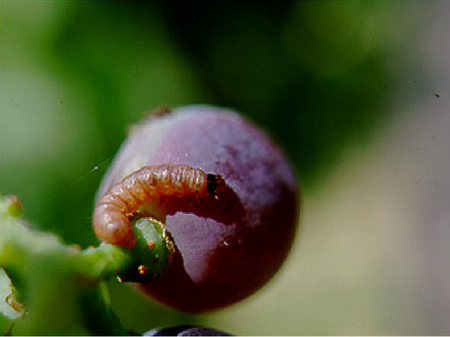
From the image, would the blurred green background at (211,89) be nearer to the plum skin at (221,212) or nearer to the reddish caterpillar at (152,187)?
A: the plum skin at (221,212)

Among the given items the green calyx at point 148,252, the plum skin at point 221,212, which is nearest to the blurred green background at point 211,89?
the plum skin at point 221,212

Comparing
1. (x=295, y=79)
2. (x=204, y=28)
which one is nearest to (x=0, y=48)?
(x=204, y=28)

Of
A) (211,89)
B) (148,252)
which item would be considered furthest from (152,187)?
(211,89)

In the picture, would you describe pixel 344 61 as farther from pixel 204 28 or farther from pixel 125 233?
pixel 125 233

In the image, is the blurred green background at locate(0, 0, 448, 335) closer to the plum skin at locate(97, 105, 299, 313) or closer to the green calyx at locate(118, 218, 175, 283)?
the plum skin at locate(97, 105, 299, 313)

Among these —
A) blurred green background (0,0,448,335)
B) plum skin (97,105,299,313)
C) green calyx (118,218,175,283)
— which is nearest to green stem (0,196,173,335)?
green calyx (118,218,175,283)
